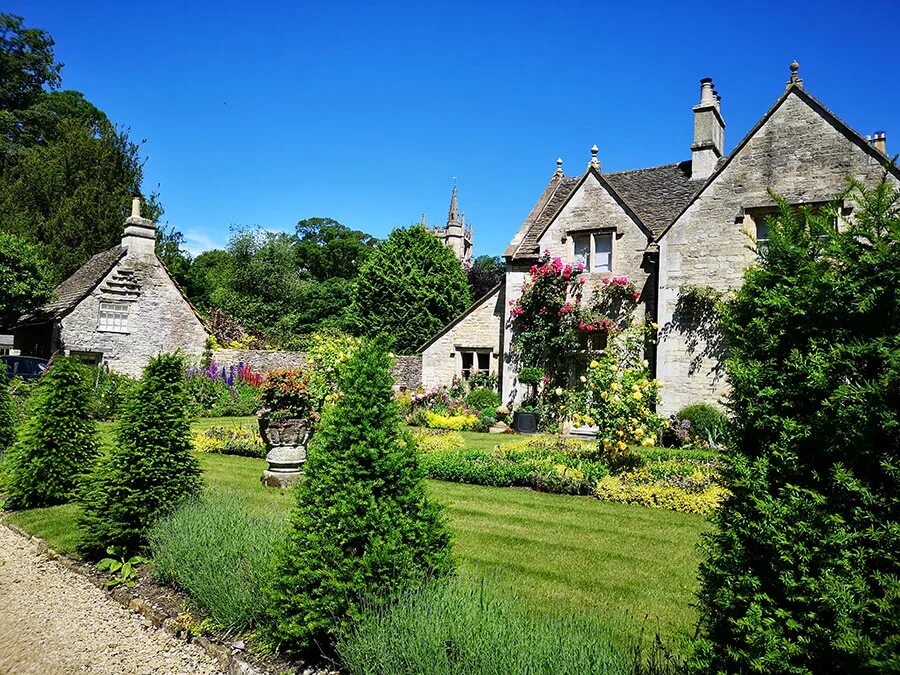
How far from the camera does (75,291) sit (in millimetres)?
A: 24328

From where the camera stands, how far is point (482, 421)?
18172 mm

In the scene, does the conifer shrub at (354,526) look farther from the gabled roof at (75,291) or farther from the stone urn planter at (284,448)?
the gabled roof at (75,291)

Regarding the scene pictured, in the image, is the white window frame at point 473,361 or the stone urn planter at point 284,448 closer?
the stone urn planter at point 284,448

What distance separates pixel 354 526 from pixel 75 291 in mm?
25190

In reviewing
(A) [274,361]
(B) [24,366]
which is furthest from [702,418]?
(B) [24,366]

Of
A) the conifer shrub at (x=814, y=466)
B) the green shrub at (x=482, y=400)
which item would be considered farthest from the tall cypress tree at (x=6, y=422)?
the conifer shrub at (x=814, y=466)

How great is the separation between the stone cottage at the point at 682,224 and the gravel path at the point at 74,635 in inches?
457

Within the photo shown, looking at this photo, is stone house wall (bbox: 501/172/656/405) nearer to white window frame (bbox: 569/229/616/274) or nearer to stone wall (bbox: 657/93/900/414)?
white window frame (bbox: 569/229/616/274)

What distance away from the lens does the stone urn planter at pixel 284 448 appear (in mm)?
9508

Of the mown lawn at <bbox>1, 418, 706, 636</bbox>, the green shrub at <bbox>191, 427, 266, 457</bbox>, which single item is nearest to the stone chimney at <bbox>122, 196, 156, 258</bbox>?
the green shrub at <bbox>191, 427, 266, 457</bbox>

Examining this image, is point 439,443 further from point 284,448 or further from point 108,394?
point 108,394

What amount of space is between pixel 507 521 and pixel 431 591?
13.8 ft

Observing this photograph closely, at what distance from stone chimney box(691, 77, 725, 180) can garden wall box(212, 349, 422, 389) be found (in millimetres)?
13405

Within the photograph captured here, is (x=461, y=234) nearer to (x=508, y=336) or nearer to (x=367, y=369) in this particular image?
(x=508, y=336)
